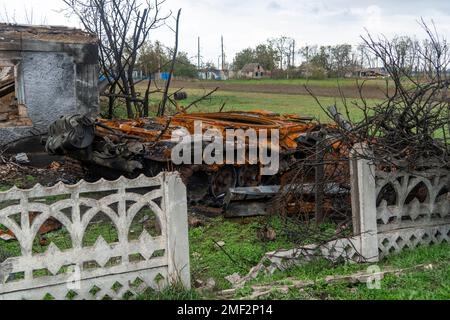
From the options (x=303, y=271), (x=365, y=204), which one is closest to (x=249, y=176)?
(x=365, y=204)

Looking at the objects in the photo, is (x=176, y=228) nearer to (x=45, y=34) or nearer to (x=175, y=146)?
(x=175, y=146)

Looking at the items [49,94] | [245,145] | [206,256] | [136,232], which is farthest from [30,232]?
[49,94]

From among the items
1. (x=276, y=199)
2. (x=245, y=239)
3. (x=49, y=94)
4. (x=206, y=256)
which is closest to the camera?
(x=206, y=256)

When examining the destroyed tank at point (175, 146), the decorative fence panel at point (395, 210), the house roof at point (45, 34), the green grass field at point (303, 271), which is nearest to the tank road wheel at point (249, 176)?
the destroyed tank at point (175, 146)

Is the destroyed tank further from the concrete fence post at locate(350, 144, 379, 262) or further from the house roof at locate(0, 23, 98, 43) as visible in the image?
the house roof at locate(0, 23, 98, 43)

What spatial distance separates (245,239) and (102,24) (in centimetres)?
1001

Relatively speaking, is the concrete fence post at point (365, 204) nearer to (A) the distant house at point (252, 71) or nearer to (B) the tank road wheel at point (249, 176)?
(B) the tank road wheel at point (249, 176)

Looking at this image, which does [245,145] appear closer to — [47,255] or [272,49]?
[47,255]

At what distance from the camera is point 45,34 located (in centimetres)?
1212

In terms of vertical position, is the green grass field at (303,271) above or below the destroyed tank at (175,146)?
below

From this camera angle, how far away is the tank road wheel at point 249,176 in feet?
31.0

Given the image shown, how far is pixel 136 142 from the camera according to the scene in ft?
30.5

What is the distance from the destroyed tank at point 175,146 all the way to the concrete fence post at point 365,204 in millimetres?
2747

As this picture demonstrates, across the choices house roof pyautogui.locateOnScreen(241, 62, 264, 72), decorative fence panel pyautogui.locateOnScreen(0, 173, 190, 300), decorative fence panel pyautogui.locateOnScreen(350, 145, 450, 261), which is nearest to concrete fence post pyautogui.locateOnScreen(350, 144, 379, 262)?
decorative fence panel pyautogui.locateOnScreen(350, 145, 450, 261)
